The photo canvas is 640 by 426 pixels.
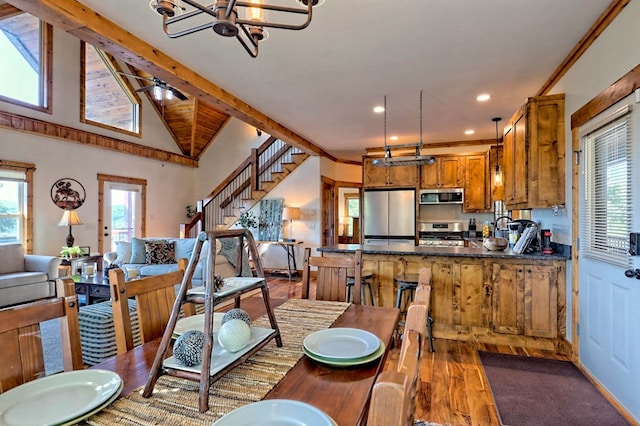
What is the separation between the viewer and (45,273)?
4953mm

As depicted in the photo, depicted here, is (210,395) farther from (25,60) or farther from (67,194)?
(25,60)

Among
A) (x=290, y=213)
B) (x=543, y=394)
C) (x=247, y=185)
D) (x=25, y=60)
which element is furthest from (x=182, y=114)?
(x=543, y=394)

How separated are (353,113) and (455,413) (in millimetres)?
3629

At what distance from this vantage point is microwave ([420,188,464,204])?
594cm

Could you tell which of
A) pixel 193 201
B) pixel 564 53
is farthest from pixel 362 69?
pixel 193 201

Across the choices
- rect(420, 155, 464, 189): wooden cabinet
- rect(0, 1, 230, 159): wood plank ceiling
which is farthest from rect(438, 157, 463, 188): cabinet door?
rect(0, 1, 230, 159): wood plank ceiling

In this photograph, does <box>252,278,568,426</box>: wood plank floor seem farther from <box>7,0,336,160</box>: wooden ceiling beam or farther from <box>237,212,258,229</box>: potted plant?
<box>237,212,258,229</box>: potted plant

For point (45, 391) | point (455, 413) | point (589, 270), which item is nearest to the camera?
point (45, 391)

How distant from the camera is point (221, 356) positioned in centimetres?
108

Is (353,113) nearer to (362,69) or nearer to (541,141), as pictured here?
(362,69)

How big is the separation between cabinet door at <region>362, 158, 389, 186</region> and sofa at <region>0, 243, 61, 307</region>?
521cm

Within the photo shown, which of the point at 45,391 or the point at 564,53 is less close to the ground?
the point at 564,53

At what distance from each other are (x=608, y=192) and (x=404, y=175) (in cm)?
385

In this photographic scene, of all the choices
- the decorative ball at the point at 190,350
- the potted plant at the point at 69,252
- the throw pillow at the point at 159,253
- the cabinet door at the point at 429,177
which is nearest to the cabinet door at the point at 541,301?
the cabinet door at the point at 429,177
